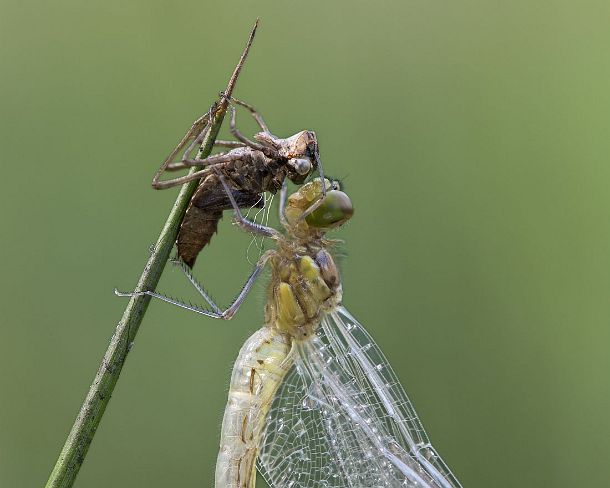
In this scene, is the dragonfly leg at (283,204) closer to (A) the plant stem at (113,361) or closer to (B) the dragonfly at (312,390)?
(B) the dragonfly at (312,390)

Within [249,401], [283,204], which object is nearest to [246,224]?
[283,204]

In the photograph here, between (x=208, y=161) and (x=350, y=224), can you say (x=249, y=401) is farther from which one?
(x=350, y=224)

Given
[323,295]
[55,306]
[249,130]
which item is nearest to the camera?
[323,295]

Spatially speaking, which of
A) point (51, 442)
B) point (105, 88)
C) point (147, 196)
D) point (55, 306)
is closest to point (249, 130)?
point (147, 196)

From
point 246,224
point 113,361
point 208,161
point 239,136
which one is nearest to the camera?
point 113,361

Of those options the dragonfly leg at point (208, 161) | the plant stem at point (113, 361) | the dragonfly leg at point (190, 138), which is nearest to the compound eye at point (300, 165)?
the dragonfly leg at point (208, 161)

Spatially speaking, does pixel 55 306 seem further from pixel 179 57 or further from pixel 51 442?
pixel 179 57

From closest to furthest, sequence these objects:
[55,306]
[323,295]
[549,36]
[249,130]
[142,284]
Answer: [142,284]
[323,295]
[249,130]
[55,306]
[549,36]
